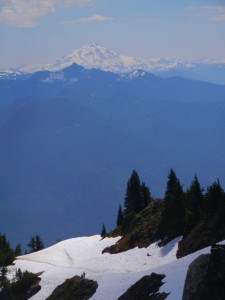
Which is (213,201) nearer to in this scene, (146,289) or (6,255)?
(146,289)

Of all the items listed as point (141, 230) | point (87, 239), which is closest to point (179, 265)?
point (141, 230)

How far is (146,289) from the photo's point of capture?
37.7 meters

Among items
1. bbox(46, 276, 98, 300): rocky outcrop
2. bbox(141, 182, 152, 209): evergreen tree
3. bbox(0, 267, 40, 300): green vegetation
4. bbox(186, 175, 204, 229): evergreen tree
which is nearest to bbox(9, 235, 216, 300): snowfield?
bbox(46, 276, 98, 300): rocky outcrop

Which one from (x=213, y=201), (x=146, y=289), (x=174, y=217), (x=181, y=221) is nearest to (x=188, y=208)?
(x=174, y=217)

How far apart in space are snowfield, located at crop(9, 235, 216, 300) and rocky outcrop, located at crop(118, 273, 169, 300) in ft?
2.26

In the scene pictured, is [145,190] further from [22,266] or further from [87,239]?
[22,266]

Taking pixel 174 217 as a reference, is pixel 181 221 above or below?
below

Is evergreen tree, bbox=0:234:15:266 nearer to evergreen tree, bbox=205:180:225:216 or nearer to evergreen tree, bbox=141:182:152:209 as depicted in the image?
evergreen tree, bbox=141:182:152:209

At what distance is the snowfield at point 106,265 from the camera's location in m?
40.2

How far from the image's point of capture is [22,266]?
66.2m

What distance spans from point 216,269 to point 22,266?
48120 millimetres

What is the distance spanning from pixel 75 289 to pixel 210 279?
27285 mm

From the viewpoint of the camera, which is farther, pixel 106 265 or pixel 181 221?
pixel 106 265

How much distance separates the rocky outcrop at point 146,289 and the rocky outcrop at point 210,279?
11349 millimetres
